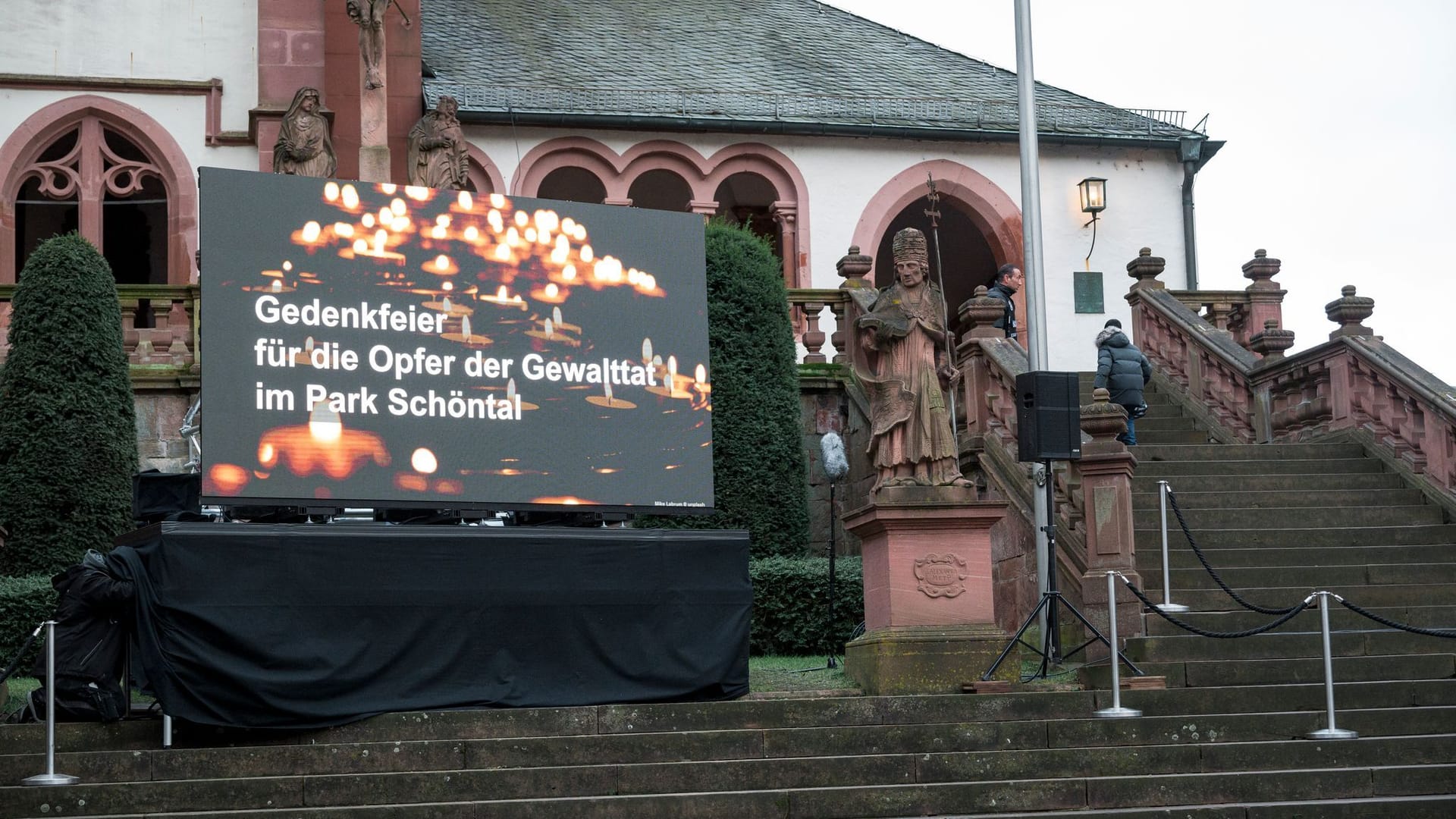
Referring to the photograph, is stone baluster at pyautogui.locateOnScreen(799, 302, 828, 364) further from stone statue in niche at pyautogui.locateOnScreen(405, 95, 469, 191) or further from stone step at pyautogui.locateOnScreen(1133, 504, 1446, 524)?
stone step at pyautogui.locateOnScreen(1133, 504, 1446, 524)

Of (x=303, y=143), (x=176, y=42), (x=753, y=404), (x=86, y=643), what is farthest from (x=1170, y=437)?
(x=176, y=42)

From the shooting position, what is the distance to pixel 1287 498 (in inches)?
678

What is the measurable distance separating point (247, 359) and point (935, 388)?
4976mm

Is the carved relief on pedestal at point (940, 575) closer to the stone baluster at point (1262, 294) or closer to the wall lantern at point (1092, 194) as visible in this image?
the stone baluster at point (1262, 294)

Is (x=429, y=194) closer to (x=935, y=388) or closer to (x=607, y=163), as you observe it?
(x=935, y=388)

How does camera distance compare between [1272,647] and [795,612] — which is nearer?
[1272,647]

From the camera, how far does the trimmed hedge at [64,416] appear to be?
56.2 feet

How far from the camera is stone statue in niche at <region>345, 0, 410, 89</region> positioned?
20.8 m

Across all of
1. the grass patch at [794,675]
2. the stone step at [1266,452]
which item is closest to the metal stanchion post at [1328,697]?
the grass patch at [794,675]

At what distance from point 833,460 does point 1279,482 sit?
4.20 meters

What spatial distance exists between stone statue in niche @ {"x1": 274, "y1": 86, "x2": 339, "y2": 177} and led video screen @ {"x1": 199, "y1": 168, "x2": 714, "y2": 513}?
624 centimetres

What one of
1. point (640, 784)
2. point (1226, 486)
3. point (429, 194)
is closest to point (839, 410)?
point (1226, 486)

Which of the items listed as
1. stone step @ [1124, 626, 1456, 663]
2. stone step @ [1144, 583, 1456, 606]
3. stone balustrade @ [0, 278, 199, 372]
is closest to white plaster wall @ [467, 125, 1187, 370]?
stone balustrade @ [0, 278, 199, 372]

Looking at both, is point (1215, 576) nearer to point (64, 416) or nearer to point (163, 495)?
point (163, 495)
